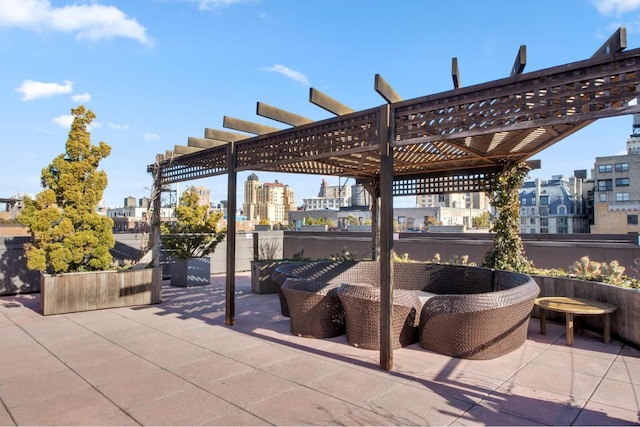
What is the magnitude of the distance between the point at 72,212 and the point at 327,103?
496 cm

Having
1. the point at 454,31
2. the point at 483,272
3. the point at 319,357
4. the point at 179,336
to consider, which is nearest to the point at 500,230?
the point at 483,272

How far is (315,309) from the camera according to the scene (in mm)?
4988

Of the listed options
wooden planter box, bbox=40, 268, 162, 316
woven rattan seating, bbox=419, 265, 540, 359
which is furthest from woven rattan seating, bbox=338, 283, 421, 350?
wooden planter box, bbox=40, 268, 162, 316

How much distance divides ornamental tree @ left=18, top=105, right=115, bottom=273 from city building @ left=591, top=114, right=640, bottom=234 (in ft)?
173

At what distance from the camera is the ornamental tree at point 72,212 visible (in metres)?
6.43

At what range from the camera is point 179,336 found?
5164 millimetres

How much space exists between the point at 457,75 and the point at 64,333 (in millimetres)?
5698

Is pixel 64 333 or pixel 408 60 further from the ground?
pixel 408 60

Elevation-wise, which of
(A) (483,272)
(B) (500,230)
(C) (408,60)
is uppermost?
(C) (408,60)

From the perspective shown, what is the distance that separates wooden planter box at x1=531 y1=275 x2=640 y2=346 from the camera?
4.60 m

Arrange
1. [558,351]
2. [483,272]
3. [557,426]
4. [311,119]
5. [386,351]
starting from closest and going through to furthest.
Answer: [557,426], [386,351], [558,351], [311,119], [483,272]

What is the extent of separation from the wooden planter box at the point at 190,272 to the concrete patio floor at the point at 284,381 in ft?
12.9

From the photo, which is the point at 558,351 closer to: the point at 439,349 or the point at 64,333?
the point at 439,349

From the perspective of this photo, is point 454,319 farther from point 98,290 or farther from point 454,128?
point 98,290
